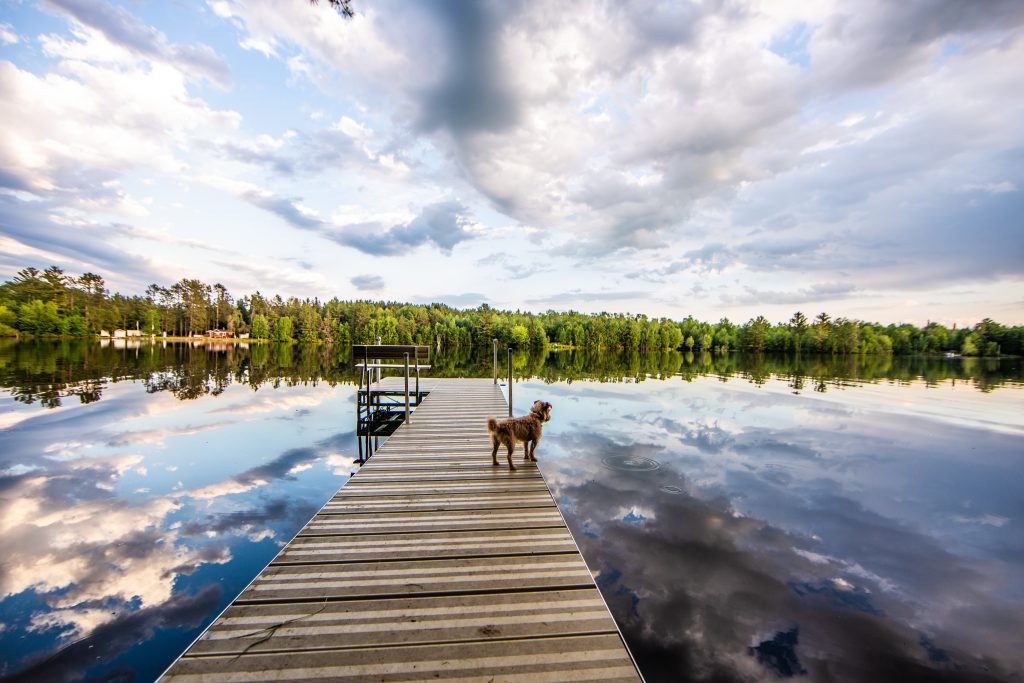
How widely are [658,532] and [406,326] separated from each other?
80680mm

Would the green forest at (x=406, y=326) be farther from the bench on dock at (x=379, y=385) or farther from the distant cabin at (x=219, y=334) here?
the bench on dock at (x=379, y=385)

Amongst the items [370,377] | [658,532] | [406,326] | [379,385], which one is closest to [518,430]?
[658,532]

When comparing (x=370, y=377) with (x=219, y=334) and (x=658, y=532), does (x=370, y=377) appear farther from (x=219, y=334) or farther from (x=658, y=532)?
(x=219, y=334)

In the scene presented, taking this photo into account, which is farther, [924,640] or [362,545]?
[924,640]

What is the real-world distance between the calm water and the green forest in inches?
2572

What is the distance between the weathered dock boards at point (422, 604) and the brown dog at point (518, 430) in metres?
0.97

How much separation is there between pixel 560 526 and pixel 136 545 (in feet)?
19.9

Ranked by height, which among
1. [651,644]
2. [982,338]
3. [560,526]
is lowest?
[651,644]

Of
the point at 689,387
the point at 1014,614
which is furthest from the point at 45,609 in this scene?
the point at 689,387

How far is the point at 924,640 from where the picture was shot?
13.7ft

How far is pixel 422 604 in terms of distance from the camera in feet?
9.65

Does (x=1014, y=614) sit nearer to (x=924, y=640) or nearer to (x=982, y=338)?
(x=924, y=640)

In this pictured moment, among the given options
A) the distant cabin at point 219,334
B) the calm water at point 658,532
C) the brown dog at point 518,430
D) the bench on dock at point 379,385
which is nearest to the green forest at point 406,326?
the distant cabin at point 219,334

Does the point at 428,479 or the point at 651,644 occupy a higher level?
the point at 428,479
